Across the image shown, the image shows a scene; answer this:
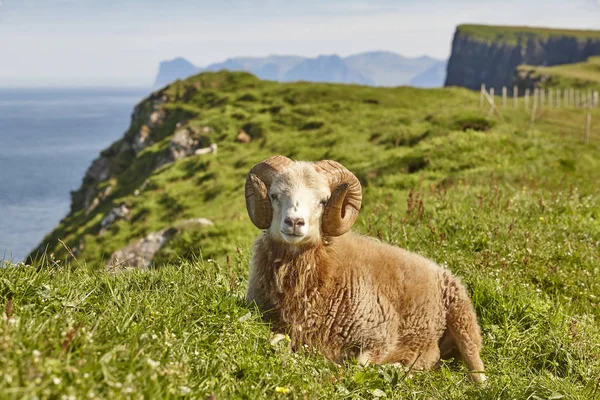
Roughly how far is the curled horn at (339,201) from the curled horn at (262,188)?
471 millimetres

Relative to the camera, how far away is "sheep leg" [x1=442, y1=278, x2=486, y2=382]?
6340 millimetres

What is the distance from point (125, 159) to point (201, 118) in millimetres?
14190

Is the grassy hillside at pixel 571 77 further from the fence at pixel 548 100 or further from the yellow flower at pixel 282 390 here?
the yellow flower at pixel 282 390

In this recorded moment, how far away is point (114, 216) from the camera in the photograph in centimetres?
3575

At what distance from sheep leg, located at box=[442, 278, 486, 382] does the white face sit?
176 centimetres

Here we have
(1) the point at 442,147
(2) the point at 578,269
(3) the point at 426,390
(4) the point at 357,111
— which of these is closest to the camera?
(3) the point at 426,390

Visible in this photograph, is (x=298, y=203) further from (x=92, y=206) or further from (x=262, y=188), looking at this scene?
(x=92, y=206)

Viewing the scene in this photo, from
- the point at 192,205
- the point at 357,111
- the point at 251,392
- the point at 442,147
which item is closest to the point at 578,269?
the point at 251,392

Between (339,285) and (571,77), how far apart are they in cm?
12517

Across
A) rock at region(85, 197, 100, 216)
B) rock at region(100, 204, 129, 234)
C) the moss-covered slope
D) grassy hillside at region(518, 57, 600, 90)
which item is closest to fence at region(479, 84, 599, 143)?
the moss-covered slope

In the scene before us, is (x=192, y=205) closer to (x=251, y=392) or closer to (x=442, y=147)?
(x=442, y=147)

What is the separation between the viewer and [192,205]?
30984 millimetres

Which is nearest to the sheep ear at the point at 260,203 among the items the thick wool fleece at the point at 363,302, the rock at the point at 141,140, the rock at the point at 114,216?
the thick wool fleece at the point at 363,302

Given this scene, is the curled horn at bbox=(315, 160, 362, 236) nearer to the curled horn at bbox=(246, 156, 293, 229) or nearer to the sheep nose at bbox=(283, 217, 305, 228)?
the curled horn at bbox=(246, 156, 293, 229)
